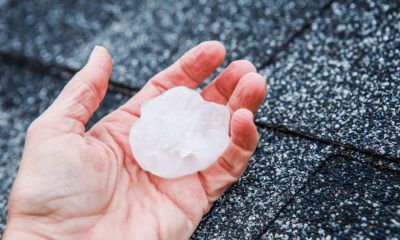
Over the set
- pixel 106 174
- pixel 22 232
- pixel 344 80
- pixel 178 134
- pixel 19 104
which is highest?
pixel 344 80

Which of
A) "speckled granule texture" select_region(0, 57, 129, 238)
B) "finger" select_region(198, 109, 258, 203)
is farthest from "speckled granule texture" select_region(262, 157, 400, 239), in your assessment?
"speckled granule texture" select_region(0, 57, 129, 238)

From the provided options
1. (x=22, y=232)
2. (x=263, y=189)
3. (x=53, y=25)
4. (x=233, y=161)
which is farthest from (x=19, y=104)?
(x=263, y=189)

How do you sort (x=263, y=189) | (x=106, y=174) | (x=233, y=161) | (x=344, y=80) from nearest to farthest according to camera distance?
(x=106, y=174) → (x=233, y=161) → (x=263, y=189) → (x=344, y=80)

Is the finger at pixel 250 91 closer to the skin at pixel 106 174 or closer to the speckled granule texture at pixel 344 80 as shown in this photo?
the skin at pixel 106 174

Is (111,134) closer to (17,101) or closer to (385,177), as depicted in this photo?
(17,101)

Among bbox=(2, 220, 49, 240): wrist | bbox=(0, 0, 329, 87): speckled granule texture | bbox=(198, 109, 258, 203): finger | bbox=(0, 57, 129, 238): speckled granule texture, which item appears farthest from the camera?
bbox=(0, 0, 329, 87): speckled granule texture

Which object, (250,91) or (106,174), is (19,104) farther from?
(250,91)

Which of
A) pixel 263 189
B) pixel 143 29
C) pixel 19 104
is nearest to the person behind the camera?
pixel 263 189

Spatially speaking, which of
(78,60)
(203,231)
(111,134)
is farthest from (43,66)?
(203,231)

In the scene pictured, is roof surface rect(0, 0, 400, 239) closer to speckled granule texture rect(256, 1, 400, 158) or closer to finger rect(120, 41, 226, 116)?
speckled granule texture rect(256, 1, 400, 158)
